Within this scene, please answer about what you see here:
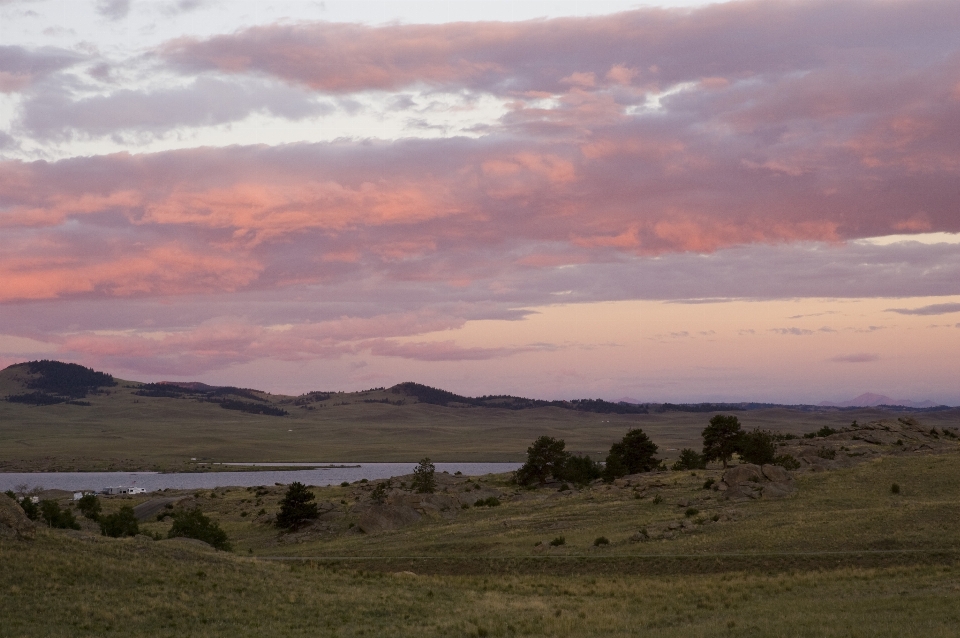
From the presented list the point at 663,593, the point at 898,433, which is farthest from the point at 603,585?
the point at 898,433

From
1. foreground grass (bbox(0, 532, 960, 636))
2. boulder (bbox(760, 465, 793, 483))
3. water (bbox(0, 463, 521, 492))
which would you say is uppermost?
boulder (bbox(760, 465, 793, 483))

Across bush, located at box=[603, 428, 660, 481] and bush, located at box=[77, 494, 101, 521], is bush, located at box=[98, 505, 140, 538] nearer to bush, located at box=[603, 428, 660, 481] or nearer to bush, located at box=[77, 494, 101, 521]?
bush, located at box=[77, 494, 101, 521]

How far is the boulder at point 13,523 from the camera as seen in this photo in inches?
1462

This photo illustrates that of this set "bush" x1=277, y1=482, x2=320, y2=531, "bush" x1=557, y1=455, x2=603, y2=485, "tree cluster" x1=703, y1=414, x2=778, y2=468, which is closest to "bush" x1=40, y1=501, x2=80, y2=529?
"bush" x1=277, y1=482, x2=320, y2=531

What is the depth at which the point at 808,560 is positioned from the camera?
4319cm

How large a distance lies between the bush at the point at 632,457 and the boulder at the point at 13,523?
61765 millimetres

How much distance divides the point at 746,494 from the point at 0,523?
4755 cm

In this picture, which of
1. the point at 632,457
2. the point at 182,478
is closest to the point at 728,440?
the point at 632,457

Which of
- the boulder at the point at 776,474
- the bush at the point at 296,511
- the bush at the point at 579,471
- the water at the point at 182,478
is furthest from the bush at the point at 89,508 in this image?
the water at the point at 182,478

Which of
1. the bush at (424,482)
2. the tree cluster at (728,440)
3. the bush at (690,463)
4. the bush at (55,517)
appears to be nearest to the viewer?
the bush at (55,517)

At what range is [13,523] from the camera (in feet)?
124

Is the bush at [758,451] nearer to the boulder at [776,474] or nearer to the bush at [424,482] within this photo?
the boulder at [776,474]

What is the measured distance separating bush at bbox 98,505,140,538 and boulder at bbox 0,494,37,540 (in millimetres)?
25713

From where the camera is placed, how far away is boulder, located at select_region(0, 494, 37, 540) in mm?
37125
